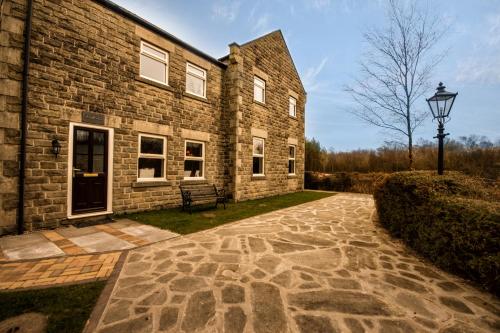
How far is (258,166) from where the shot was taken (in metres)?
12.4

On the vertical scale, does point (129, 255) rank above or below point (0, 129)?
below

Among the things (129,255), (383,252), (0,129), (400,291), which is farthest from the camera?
(0,129)

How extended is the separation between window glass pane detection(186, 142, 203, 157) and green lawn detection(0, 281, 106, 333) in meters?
6.73

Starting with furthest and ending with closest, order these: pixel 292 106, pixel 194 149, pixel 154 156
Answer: pixel 292 106
pixel 194 149
pixel 154 156

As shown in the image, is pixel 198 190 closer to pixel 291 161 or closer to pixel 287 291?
pixel 287 291

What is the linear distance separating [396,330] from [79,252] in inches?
205

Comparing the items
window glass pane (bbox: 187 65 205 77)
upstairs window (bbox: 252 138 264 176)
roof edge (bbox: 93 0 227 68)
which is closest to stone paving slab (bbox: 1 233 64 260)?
roof edge (bbox: 93 0 227 68)

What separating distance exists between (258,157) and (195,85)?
493 cm

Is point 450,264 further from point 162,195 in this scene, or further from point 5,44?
point 5,44

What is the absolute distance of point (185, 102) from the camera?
9141mm

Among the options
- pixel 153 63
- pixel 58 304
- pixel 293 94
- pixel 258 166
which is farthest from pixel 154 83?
pixel 293 94

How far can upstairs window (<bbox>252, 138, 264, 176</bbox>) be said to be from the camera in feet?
39.6

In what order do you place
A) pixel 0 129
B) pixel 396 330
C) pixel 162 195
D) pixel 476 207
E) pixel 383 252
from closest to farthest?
pixel 396 330, pixel 476 207, pixel 383 252, pixel 0 129, pixel 162 195

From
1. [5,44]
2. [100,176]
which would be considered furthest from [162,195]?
[5,44]
